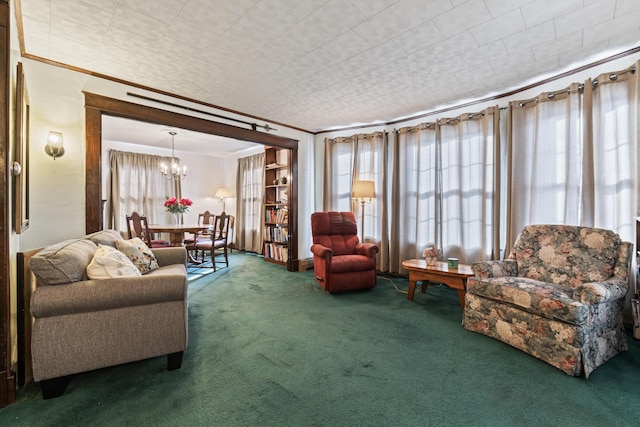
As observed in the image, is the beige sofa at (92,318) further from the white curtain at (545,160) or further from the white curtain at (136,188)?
the white curtain at (136,188)

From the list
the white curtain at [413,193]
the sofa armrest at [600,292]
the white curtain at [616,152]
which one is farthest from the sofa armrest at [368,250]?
the white curtain at [616,152]

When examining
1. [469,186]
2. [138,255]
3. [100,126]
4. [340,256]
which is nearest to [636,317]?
[469,186]

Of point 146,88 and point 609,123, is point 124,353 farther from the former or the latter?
point 609,123

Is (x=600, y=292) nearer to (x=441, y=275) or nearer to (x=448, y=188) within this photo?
(x=441, y=275)

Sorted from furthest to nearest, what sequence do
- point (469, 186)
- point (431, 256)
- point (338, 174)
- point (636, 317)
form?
point (338, 174)
point (469, 186)
point (431, 256)
point (636, 317)

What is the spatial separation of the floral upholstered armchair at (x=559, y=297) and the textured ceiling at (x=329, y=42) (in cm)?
168

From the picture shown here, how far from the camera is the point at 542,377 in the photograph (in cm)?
181

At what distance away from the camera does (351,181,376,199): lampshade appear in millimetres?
4254

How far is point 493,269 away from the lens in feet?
8.41

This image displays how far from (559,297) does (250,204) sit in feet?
20.5

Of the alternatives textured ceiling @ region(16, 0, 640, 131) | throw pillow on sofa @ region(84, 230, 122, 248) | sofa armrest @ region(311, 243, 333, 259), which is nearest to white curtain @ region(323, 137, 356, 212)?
sofa armrest @ region(311, 243, 333, 259)

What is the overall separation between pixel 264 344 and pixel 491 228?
3.08 m

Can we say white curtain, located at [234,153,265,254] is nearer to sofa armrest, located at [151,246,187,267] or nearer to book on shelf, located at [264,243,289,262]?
book on shelf, located at [264,243,289,262]

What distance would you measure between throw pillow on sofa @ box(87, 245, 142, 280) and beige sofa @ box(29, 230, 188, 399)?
0.18 ft
